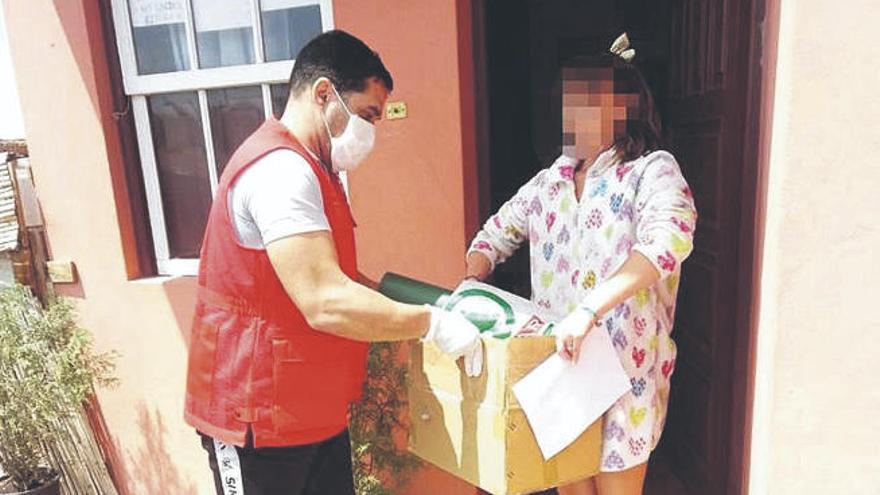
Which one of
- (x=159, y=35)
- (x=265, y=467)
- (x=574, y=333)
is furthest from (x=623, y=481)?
(x=159, y=35)

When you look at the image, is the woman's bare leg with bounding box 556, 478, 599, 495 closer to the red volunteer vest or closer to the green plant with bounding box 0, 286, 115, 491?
the red volunteer vest

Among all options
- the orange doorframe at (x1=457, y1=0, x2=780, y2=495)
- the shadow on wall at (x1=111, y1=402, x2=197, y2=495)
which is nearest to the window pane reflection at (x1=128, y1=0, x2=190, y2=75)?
the orange doorframe at (x1=457, y1=0, x2=780, y2=495)

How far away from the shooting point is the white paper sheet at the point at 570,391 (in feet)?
4.15

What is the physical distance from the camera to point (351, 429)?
203 cm

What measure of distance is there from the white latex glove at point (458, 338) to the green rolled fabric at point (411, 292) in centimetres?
13

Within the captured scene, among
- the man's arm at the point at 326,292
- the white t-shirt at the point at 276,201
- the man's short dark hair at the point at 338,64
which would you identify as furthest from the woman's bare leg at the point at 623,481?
the man's short dark hair at the point at 338,64

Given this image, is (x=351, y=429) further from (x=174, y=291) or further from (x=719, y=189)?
(x=719, y=189)

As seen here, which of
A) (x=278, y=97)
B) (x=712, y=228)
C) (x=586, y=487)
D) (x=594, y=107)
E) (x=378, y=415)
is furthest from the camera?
(x=278, y=97)

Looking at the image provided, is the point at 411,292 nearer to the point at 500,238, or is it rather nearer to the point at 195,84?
the point at 500,238

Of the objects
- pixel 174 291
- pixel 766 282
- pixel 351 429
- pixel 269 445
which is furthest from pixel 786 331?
pixel 174 291

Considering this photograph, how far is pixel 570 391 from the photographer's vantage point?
1303mm

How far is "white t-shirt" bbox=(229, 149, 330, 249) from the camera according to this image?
1.18 metres

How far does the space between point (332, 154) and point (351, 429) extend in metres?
1.05

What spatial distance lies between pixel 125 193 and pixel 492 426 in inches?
77.8
